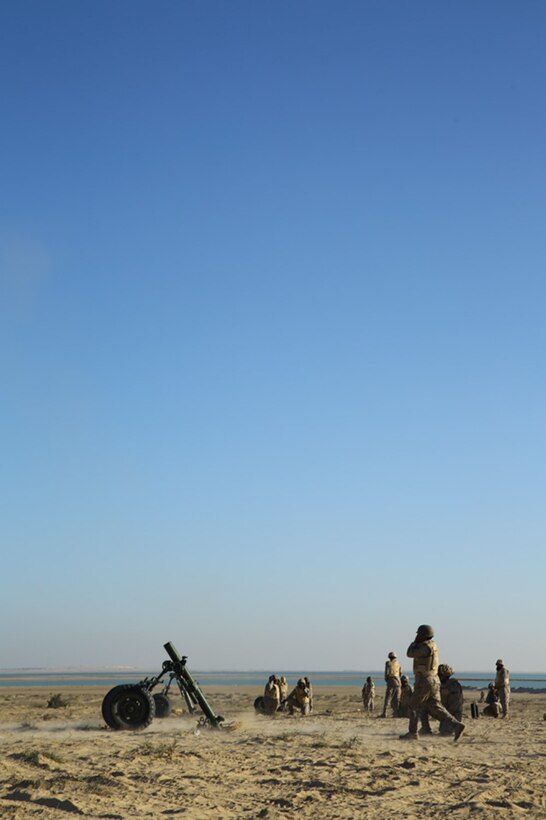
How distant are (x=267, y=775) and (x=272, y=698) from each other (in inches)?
451

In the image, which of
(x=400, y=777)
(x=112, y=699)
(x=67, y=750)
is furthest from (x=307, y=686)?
(x=400, y=777)

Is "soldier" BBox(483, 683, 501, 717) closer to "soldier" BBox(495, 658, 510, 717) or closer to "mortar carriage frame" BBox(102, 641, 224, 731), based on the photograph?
"soldier" BBox(495, 658, 510, 717)

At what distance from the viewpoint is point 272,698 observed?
2180cm

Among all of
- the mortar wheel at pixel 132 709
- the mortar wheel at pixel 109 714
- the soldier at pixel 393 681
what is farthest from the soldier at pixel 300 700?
the mortar wheel at pixel 109 714

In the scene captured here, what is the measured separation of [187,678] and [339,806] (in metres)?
8.93

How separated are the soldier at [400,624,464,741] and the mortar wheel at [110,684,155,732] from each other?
4.88 m

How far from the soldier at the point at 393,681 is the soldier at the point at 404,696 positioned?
0.19 m

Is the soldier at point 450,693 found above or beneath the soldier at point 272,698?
above

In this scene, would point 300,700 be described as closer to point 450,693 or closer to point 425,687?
point 450,693

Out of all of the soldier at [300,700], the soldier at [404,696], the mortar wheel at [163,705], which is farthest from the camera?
the soldier at [300,700]

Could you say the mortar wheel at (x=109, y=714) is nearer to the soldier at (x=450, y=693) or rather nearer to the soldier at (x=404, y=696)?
the soldier at (x=450, y=693)

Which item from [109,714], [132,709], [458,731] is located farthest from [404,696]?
[109,714]

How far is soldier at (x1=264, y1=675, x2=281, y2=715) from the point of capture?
21781mm

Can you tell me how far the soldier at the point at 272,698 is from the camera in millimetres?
21781
